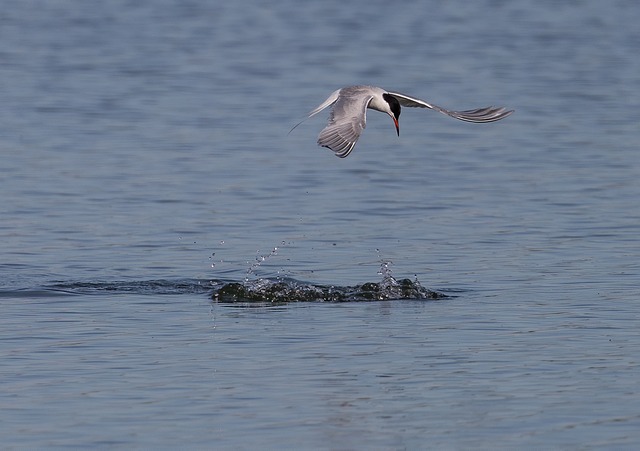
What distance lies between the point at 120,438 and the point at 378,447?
1.31m

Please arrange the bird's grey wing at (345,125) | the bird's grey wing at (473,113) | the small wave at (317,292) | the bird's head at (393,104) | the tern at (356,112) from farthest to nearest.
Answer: the small wave at (317,292) → the bird's head at (393,104) → the bird's grey wing at (473,113) → the tern at (356,112) → the bird's grey wing at (345,125)

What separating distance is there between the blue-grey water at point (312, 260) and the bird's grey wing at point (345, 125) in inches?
50.4

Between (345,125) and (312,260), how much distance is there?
9.69ft

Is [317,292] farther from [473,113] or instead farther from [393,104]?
[473,113]

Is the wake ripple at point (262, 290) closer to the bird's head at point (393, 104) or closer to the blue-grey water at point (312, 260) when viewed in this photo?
the blue-grey water at point (312, 260)

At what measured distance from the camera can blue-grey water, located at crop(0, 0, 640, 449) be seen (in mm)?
8508

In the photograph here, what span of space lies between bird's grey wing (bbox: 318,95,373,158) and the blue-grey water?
128cm

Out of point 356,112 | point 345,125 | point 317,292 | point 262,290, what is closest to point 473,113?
point 356,112

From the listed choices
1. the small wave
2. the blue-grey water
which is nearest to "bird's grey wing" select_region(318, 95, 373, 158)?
the blue-grey water

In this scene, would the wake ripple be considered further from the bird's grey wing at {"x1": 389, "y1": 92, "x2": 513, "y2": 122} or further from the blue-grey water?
the bird's grey wing at {"x1": 389, "y1": 92, "x2": 513, "y2": 122}

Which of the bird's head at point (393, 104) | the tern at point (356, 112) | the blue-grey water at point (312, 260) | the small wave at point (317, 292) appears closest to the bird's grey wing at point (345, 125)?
the tern at point (356, 112)

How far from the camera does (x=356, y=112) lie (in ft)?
34.5

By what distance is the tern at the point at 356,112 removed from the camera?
32.5 ft

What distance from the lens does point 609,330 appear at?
34.1 feet
